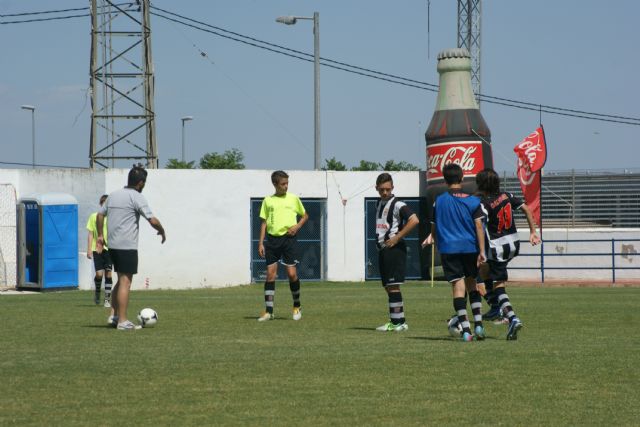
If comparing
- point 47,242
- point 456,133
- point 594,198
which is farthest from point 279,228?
point 594,198

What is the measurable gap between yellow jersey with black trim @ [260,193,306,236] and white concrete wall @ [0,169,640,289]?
17.4 meters

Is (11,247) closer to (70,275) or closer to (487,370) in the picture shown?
(70,275)

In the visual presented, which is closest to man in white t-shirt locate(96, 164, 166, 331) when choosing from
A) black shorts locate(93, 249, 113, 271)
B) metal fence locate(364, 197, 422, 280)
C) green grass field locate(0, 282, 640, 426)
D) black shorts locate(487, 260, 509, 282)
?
green grass field locate(0, 282, 640, 426)

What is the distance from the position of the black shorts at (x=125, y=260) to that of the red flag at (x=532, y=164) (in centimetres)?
2142

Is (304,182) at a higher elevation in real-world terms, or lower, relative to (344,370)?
higher

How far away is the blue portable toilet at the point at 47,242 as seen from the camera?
3195cm

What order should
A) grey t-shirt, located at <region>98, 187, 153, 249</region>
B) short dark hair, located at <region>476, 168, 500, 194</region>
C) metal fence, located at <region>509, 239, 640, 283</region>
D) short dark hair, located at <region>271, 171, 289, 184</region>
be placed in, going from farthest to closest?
metal fence, located at <region>509, 239, 640, 283</region>, short dark hair, located at <region>271, 171, 289, 184</region>, grey t-shirt, located at <region>98, 187, 153, 249</region>, short dark hair, located at <region>476, 168, 500, 194</region>

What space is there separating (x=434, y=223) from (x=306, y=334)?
2034 mm

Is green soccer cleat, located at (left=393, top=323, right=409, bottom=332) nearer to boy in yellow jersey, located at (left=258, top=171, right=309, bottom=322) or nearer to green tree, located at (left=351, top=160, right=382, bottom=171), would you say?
boy in yellow jersey, located at (left=258, top=171, right=309, bottom=322)

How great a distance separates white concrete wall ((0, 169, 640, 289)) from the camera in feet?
111

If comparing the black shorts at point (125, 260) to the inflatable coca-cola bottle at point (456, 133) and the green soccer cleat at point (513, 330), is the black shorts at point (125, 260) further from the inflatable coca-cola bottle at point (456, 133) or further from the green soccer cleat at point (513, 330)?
the inflatable coca-cola bottle at point (456, 133)

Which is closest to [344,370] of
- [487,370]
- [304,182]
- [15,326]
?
[487,370]

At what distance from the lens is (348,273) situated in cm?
3644

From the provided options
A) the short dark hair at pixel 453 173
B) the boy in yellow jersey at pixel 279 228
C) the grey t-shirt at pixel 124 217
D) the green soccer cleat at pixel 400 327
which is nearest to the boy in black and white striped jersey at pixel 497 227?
the green soccer cleat at pixel 400 327
